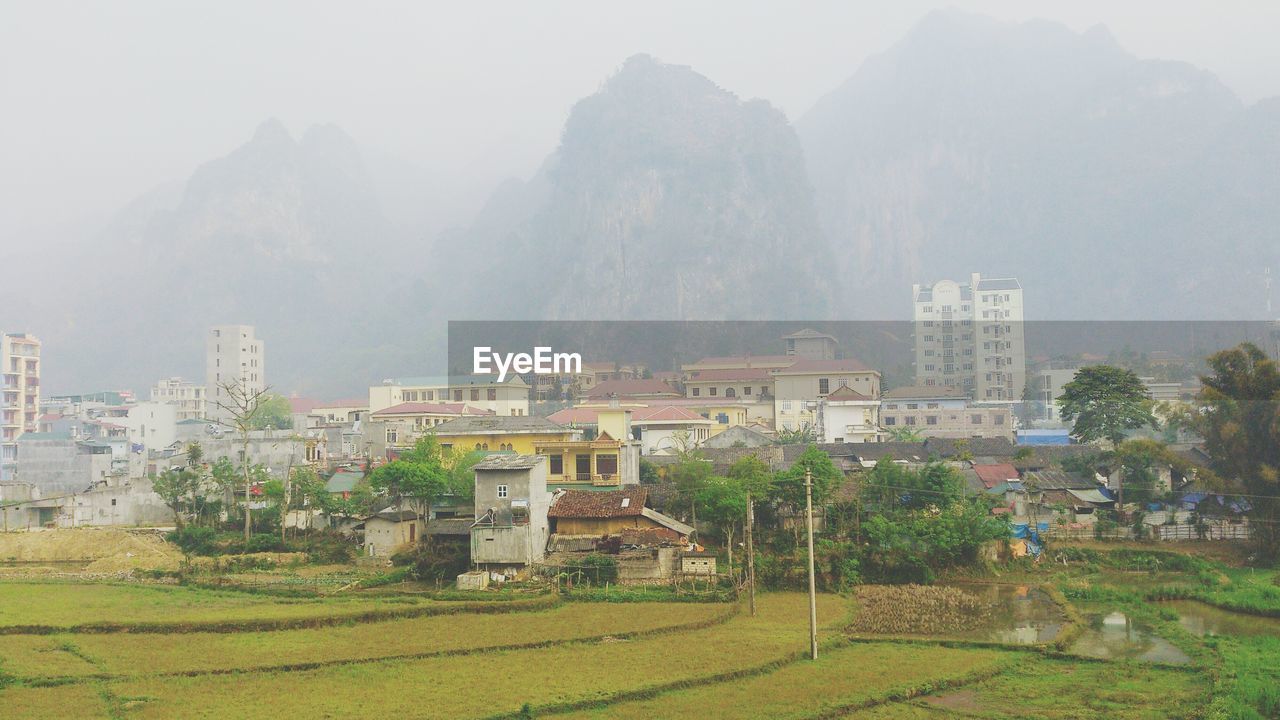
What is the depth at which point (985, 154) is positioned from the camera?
504 ft

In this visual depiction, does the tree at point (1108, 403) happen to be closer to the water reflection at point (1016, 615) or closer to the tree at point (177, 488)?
the water reflection at point (1016, 615)

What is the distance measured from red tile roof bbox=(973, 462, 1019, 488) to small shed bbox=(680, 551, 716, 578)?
1488 cm

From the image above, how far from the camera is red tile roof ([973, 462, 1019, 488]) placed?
37.0 metres

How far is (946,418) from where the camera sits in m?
54.0

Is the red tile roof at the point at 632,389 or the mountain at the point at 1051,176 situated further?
the mountain at the point at 1051,176

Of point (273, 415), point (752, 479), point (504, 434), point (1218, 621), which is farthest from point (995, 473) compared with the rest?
point (273, 415)

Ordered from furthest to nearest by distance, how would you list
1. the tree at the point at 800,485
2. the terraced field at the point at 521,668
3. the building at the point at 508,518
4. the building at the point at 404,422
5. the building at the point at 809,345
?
the building at the point at 809,345 < the building at the point at 404,422 < the tree at the point at 800,485 < the building at the point at 508,518 < the terraced field at the point at 521,668

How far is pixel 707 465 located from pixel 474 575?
11.8 m

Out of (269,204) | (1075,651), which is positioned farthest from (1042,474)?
(269,204)

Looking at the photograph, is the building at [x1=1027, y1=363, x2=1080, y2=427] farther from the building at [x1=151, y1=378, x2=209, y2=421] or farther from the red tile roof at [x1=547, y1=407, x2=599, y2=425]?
the building at [x1=151, y1=378, x2=209, y2=421]

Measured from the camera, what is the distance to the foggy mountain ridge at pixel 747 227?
A: 414 ft

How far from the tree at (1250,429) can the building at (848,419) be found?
74.0ft

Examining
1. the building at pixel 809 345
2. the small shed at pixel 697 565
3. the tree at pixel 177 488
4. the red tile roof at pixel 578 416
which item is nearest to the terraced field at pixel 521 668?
the small shed at pixel 697 565

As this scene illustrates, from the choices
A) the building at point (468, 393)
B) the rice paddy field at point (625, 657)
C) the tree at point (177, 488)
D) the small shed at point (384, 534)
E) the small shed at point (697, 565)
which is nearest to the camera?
the rice paddy field at point (625, 657)
